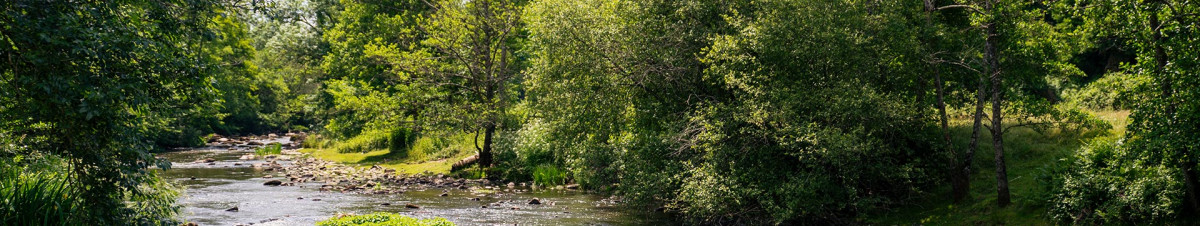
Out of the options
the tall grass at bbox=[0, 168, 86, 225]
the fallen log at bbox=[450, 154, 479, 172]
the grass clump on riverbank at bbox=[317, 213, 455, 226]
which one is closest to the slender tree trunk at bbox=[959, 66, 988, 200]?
the grass clump on riverbank at bbox=[317, 213, 455, 226]

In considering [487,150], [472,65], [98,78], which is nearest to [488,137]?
[487,150]

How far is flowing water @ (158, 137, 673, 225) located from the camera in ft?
65.1

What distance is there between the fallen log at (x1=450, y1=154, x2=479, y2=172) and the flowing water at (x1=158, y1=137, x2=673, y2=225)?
5.27 m

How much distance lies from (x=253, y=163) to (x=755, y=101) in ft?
98.6

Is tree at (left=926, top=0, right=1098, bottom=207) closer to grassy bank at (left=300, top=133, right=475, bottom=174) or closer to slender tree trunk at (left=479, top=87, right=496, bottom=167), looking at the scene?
slender tree trunk at (left=479, top=87, right=496, bottom=167)

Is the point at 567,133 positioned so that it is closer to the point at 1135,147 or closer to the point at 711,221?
the point at 711,221

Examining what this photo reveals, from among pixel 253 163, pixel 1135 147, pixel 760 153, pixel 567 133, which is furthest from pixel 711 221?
pixel 253 163

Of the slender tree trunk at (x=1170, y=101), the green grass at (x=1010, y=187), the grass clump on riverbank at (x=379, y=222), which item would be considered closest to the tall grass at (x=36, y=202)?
the grass clump on riverbank at (x=379, y=222)

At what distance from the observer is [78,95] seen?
9000mm

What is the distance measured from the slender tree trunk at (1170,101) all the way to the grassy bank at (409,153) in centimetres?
2553

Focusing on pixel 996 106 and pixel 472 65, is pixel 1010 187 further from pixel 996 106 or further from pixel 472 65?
pixel 472 65

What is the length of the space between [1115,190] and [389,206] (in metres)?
17.6

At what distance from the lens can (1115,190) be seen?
43.1 feet

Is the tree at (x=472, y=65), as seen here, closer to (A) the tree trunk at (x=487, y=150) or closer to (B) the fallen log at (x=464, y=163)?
(A) the tree trunk at (x=487, y=150)
